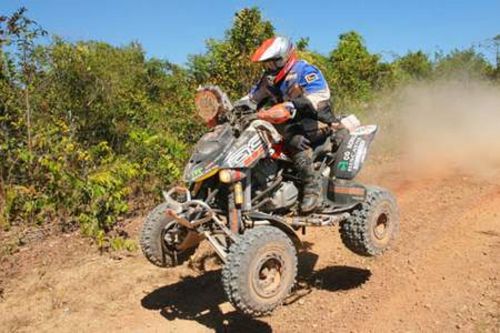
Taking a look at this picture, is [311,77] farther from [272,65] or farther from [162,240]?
[162,240]

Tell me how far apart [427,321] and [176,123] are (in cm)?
669

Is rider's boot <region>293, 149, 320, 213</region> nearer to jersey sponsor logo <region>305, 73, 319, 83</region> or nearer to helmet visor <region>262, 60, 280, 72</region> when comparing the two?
jersey sponsor logo <region>305, 73, 319, 83</region>

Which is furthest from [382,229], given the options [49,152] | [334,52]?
[334,52]

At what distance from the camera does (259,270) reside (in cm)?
446

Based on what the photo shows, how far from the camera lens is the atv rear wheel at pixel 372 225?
5.70 meters

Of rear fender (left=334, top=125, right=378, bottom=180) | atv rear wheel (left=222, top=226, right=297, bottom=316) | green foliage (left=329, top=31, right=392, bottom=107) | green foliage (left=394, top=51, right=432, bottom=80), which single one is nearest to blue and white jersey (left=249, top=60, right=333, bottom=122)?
rear fender (left=334, top=125, right=378, bottom=180)

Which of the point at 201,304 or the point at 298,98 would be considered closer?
the point at 298,98

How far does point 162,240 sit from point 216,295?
5.26 ft

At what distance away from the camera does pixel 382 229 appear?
5.99 m

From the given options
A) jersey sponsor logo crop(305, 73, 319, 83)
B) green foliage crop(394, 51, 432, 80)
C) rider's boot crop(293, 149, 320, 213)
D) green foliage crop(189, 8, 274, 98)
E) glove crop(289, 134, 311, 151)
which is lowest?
rider's boot crop(293, 149, 320, 213)

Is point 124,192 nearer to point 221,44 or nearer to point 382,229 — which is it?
point 382,229

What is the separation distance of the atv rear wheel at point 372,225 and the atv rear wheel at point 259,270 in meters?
1.21

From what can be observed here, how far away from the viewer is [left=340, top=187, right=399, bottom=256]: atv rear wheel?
5.70 meters

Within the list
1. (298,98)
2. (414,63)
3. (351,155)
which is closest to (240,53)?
(351,155)
